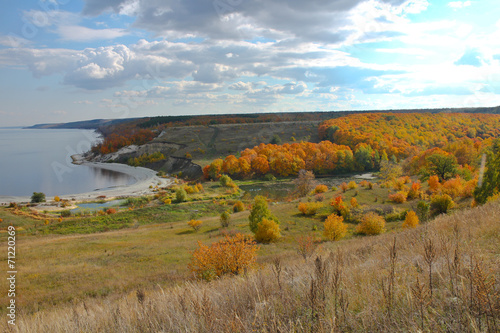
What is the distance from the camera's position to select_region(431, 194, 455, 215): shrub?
31.0 metres

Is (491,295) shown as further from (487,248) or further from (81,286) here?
(81,286)

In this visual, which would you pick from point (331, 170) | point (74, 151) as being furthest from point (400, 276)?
point (74, 151)

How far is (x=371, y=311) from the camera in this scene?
3.46m

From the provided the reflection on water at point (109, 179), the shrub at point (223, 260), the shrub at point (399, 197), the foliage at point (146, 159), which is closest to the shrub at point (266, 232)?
the shrub at point (223, 260)

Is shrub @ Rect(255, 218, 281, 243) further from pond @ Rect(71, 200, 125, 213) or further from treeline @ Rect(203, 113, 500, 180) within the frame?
treeline @ Rect(203, 113, 500, 180)

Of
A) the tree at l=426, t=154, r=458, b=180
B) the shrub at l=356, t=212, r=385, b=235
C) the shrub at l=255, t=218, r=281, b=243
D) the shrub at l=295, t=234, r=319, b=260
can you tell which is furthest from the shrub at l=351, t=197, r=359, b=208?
the tree at l=426, t=154, r=458, b=180

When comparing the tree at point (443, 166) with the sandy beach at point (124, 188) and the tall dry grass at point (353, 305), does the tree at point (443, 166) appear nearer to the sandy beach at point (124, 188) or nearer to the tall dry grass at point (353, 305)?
the tall dry grass at point (353, 305)

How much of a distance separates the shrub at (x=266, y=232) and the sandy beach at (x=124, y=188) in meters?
49.8

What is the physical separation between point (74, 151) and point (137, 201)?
422 feet

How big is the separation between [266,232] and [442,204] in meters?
20.3

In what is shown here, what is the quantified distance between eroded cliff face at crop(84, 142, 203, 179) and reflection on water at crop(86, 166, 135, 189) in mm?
14385

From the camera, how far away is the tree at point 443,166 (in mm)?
50781

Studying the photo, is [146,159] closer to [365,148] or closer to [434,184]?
[365,148]

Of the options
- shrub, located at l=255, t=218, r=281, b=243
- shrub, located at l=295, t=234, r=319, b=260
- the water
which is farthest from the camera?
the water
